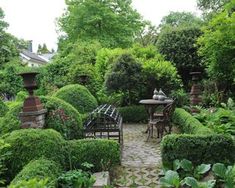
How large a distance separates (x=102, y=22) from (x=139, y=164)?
18.3 metres

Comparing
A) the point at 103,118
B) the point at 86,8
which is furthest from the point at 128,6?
the point at 103,118

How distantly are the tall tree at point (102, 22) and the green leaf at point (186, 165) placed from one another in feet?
58.4

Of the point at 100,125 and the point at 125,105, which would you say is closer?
the point at 100,125

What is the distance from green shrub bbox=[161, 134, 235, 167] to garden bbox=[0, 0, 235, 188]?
2 centimetres

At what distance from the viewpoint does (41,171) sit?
3.77 meters

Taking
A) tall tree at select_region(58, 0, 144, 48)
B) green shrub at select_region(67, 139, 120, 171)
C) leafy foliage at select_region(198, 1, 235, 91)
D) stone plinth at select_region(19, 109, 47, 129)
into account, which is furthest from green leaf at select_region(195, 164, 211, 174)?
tall tree at select_region(58, 0, 144, 48)

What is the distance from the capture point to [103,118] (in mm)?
6922

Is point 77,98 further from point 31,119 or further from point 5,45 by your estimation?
point 5,45

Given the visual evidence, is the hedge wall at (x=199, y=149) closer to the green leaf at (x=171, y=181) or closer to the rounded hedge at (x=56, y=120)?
the green leaf at (x=171, y=181)

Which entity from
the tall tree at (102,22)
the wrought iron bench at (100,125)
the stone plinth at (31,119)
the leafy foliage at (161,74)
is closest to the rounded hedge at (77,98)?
the wrought iron bench at (100,125)

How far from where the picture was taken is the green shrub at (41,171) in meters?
3.60

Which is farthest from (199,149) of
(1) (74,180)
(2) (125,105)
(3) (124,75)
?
(2) (125,105)

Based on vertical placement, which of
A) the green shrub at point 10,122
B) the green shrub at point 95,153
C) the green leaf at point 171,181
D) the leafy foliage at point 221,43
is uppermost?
the leafy foliage at point 221,43

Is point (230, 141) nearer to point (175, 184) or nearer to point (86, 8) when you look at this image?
point (175, 184)
